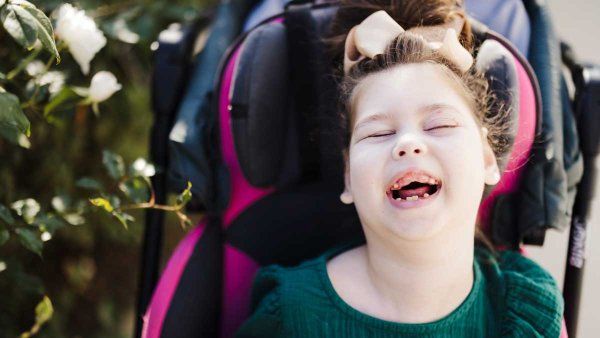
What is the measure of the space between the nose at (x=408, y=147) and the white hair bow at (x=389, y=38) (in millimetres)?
180

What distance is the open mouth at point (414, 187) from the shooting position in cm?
121

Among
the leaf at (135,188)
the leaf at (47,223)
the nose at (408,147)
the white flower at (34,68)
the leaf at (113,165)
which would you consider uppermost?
the nose at (408,147)

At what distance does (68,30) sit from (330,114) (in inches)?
20.0

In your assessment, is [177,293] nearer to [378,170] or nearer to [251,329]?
[251,329]

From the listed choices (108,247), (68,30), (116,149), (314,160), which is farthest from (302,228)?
(108,247)

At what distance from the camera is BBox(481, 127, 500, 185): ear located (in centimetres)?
134

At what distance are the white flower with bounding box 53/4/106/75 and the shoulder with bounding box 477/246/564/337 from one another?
83cm

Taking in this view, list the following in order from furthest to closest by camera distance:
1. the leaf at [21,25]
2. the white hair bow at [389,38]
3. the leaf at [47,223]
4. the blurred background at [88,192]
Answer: the blurred background at [88,192] < the leaf at [47,223] < the white hair bow at [389,38] < the leaf at [21,25]

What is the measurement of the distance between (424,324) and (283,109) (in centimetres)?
51

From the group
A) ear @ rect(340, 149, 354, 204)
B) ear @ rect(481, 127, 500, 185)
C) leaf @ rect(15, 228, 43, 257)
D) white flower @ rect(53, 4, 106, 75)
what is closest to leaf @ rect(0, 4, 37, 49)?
white flower @ rect(53, 4, 106, 75)

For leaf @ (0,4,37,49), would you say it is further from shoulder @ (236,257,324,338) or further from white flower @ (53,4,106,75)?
shoulder @ (236,257,324,338)

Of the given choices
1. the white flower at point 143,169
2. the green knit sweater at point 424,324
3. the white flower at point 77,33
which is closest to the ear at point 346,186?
the green knit sweater at point 424,324

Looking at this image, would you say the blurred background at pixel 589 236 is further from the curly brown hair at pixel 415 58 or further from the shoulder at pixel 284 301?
the shoulder at pixel 284 301

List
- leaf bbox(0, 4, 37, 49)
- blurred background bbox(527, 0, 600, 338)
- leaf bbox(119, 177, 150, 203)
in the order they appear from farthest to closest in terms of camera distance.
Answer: blurred background bbox(527, 0, 600, 338)
leaf bbox(119, 177, 150, 203)
leaf bbox(0, 4, 37, 49)
